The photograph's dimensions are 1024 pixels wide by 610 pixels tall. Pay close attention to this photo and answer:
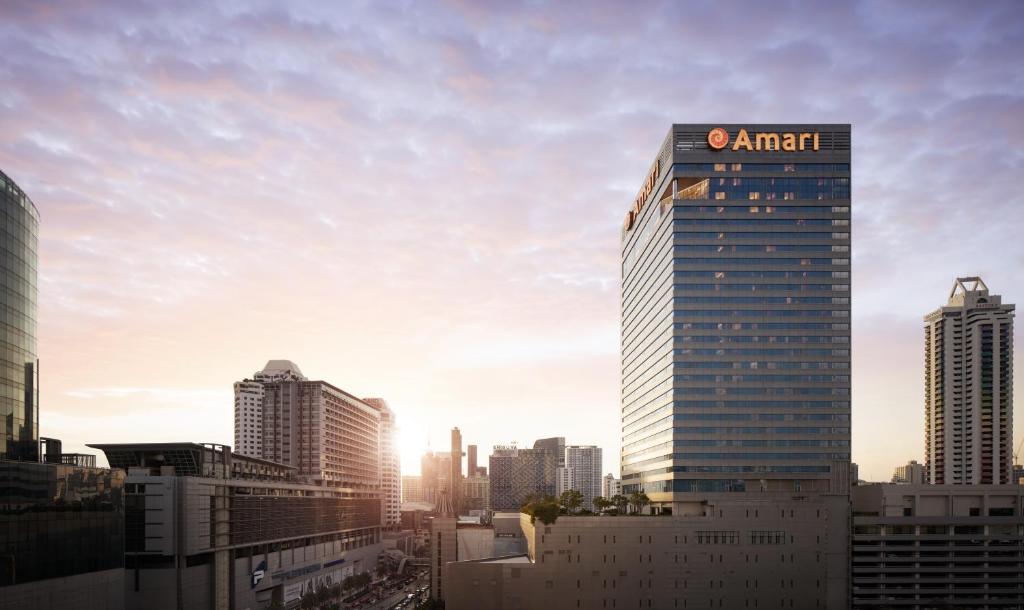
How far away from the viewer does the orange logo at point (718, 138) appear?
558 ft

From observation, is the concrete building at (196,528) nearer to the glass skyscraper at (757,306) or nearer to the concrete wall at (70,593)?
the concrete wall at (70,593)

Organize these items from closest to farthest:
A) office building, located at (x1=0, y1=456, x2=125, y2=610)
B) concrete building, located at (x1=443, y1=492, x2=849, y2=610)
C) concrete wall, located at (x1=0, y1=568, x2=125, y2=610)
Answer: concrete wall, located at (x1=0, y1=568, x2=125, y2=610) < office building, located at (x1=0, y1=456, x2=125, y2=610) < concrete building, located at (x1=443, y1=492, x2=849, y2=610)

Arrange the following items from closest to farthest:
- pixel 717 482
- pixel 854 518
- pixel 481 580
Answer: pixel 481 580 → pixel 854 518 → pixel 717 482

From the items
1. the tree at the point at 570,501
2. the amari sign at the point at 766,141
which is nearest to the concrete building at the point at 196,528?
the tree at the point at 570,501

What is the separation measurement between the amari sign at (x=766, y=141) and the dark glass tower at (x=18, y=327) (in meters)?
134

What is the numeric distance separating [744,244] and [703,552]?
6834 centimetres

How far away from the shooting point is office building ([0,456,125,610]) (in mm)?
77375

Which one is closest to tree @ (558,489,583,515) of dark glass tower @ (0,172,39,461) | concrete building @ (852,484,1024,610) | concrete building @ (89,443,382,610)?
concrete building @ (852,484,1024,610)

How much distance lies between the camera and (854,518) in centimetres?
15038

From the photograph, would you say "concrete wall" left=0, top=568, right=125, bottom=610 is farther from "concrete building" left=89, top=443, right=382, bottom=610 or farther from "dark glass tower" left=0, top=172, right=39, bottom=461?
"concrete building" left=89, top=443, right=382, bottom=610

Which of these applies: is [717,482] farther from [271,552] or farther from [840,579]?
[271,552]

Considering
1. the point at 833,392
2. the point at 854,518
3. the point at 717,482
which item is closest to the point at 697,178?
the point at 833,392

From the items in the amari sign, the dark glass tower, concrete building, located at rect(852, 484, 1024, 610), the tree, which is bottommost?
concrete building, located at rect(852, 484, 1024, 610)

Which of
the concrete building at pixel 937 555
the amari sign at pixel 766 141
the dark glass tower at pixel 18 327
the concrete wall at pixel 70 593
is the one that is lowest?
the concrete building at pixel 937 555
